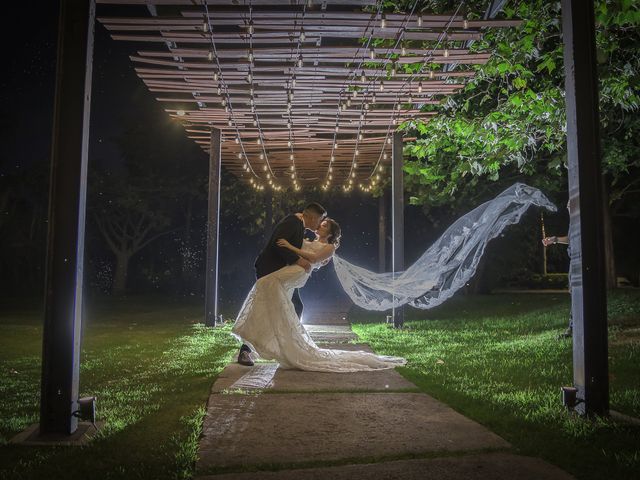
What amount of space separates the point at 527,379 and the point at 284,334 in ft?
9.06

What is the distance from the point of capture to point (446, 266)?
9281 millimetres

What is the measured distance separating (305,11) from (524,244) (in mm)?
25844

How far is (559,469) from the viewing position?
304 cm

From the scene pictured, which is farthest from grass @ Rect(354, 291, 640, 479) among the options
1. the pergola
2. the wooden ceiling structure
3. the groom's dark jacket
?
the wooden ceiling structure

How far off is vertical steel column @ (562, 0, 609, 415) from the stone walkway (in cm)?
104

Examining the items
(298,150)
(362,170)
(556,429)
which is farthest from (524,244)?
(556,429)

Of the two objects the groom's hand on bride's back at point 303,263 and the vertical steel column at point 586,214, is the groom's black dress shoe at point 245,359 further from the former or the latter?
the vertical steel column at point 586,214

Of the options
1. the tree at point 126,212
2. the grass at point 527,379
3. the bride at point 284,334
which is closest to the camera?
the grass at point 527,379

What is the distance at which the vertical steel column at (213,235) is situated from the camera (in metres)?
11.9

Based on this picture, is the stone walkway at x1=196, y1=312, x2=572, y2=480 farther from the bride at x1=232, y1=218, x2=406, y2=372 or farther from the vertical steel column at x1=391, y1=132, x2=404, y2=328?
the vertical steel column at x1=391, y1=132, x2=404, y2=328

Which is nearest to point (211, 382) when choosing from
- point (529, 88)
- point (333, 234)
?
point (333, 234)

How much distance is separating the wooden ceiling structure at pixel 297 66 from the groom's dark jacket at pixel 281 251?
2.33 meters

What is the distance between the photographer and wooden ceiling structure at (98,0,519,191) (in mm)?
6645

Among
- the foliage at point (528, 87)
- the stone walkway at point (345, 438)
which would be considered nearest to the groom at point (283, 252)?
the stone walkway at point (345, 438)
